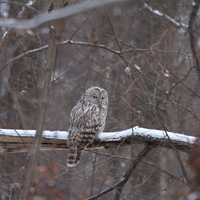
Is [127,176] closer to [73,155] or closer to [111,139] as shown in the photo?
[111,139]

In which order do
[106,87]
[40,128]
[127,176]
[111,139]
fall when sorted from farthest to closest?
[106,87]
[111,139]
[127,176]
[40,128]

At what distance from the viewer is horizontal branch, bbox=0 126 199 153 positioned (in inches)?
201

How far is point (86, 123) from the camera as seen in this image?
6.30m

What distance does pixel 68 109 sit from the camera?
7434mm

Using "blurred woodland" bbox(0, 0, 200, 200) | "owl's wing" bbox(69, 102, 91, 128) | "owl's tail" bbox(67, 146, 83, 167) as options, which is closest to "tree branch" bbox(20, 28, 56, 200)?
"blurred woodland" bbox(0, 0, 200, 200)

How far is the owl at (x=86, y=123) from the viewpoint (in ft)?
19.3

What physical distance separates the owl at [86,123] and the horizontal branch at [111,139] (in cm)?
14

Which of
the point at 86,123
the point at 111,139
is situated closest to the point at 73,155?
the point at 86,123

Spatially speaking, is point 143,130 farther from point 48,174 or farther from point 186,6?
point 186,6

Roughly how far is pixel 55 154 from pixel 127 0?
4.89 m

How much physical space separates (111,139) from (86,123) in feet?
3.02

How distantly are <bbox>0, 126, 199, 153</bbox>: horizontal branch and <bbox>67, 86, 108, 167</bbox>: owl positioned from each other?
136 millimetres

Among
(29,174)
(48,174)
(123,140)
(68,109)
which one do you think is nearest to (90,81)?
(68,109)

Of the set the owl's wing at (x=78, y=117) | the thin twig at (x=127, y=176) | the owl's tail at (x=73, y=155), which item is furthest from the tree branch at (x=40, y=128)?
the owl's wing at (x=78, y=117)
